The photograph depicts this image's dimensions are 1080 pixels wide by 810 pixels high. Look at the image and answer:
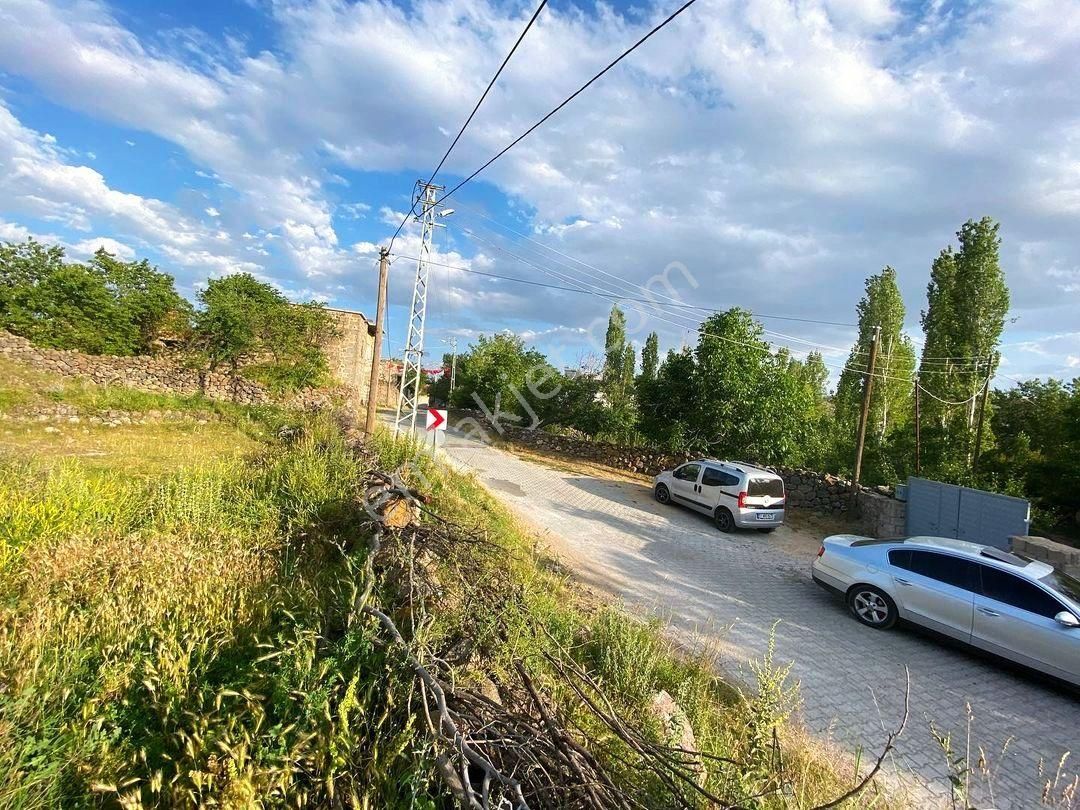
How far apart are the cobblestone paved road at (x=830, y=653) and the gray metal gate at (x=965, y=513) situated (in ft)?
10.2

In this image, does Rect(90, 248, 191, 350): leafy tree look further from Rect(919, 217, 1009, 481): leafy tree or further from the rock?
Rect(919, 217, 1009, 481): leafy tree

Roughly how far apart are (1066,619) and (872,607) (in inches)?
76.2

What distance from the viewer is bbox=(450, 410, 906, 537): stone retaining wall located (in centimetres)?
1216

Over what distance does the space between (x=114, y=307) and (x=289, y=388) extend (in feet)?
20.7

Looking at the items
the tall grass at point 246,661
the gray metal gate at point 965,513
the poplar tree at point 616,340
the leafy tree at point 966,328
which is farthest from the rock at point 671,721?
the poplar tree at point 616,340

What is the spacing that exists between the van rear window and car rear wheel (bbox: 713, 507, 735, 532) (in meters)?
0.76

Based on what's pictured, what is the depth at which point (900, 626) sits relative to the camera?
656 cm

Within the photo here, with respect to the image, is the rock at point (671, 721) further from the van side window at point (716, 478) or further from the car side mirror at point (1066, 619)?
the van side window at point (716, 478)

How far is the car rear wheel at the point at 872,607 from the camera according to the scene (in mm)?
6477

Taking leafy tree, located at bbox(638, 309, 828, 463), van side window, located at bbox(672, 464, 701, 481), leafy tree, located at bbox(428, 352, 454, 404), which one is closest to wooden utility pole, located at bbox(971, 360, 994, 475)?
leafy tree, located at bbox(638, 309, 828, 463)

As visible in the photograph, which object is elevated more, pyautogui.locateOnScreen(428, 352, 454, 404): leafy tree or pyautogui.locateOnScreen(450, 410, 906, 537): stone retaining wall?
pyautogui.locateOnScreen(428, 352, 454, 404): leafy tree

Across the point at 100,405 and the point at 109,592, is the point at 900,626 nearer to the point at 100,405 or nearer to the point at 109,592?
the point at 109,592

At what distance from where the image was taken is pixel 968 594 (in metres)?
5.80

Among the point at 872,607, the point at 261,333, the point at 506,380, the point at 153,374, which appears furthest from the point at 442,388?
the point at 872,607
